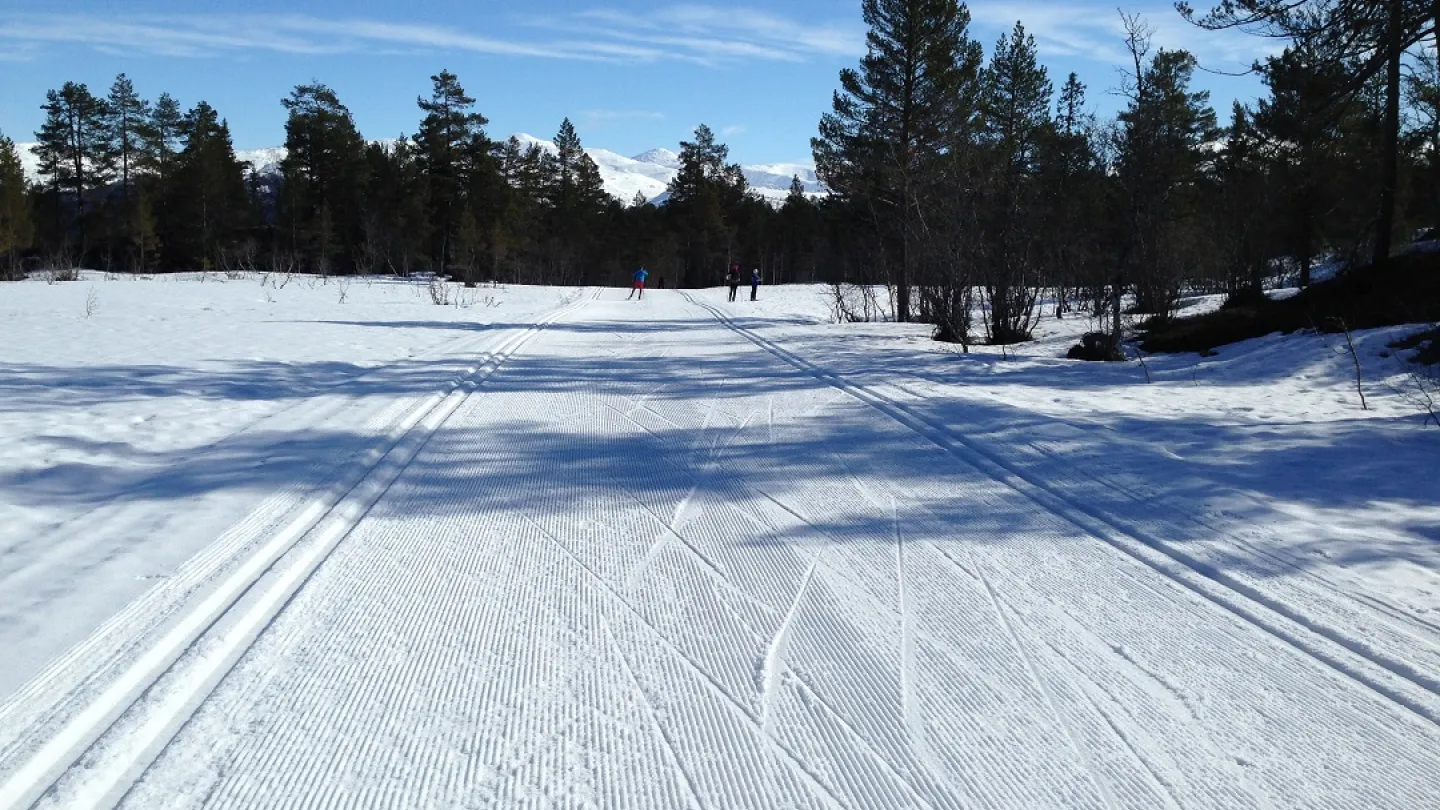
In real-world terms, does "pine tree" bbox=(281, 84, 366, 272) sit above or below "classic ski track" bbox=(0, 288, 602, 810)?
above

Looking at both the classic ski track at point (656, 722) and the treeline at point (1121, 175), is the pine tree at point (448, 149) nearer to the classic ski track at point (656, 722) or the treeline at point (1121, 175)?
the treeline at point (1121, 175)

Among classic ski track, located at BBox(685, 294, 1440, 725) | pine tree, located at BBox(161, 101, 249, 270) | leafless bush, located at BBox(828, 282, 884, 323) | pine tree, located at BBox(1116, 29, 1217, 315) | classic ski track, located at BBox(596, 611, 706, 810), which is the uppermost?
pine tree, located at BBox(161, 101, 249, 270)

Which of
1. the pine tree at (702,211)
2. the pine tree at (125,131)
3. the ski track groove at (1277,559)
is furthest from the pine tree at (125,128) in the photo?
the ski track groove at (1277,559)

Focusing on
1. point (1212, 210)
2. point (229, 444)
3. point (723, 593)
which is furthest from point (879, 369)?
point (1212, 210)

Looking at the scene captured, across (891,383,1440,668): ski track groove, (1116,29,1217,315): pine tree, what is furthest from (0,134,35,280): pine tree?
(891,383,1440,668): ski track groove

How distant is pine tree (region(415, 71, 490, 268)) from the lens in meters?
60.1

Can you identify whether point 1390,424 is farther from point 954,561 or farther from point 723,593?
point 723,593

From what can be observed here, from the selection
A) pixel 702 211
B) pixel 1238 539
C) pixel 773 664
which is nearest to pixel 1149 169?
pixel 1238 539

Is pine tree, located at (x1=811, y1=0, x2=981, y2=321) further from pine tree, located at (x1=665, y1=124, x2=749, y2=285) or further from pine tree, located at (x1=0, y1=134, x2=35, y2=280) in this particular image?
pine tree, located at (x1=665, y1=124, x2=749, y2=285)

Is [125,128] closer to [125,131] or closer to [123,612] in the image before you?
[125,131]

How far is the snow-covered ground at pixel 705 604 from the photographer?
3.03 m

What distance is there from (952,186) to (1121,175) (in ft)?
9.38

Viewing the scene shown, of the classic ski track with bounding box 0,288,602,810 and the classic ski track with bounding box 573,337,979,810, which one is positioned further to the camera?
the classic ski track with bounding box 573,337,979,810

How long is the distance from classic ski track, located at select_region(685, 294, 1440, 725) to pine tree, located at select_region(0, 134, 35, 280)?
153 ft
